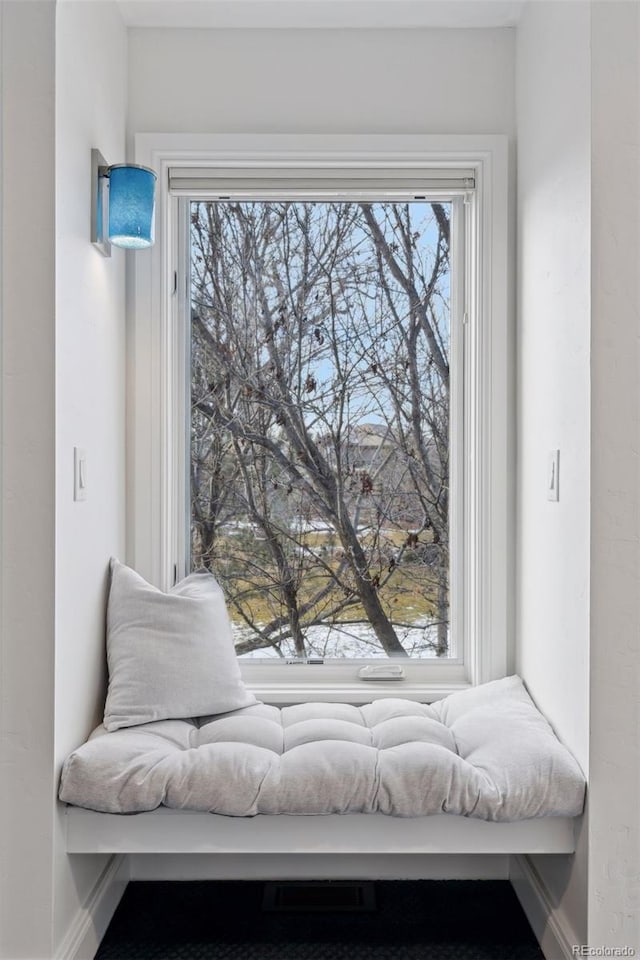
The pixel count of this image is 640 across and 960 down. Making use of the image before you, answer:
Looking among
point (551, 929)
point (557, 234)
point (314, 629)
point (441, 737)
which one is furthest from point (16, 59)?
point (551, 929)

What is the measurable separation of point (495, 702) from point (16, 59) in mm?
1888

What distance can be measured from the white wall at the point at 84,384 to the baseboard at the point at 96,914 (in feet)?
0.10

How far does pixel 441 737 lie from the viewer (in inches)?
72.4

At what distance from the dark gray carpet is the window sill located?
1.66ft

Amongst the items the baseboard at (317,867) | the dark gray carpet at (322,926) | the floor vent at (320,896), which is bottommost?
the dark gray carpet at (322,926)

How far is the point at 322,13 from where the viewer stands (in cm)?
214

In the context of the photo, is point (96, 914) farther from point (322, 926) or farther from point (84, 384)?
point (84, 384)

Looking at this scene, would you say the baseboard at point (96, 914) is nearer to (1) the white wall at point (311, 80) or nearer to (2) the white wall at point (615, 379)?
Answer: (2) the white wall at point (615, 379)

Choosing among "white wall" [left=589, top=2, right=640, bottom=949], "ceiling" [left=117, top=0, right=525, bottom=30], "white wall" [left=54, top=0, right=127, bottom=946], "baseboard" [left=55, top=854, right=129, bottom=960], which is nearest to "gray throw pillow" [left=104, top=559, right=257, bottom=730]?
"white wall" [left=54, top=0, right=127, bottom=946]

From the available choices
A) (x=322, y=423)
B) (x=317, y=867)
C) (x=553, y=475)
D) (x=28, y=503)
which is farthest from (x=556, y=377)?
(x=317, y=867)

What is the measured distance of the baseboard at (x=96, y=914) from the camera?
1718 mm

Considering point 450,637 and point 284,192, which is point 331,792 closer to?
point 450,637

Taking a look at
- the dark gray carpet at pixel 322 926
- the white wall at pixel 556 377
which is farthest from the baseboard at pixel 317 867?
the white wall at pixel 556 377

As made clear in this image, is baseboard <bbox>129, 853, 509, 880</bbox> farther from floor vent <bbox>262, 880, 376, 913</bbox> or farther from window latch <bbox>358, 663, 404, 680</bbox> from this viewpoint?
window latch <bbox>358, 663, 404, 680</bbox>
